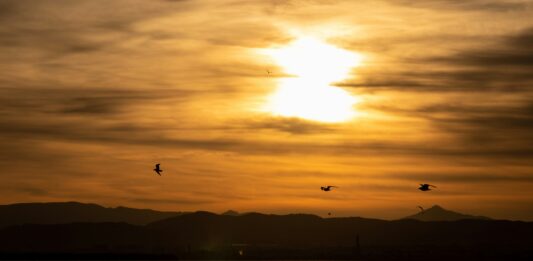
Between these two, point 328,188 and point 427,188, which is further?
point 328,188

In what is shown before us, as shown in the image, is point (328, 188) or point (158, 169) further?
point (328, 188)

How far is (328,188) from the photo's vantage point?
148 meters

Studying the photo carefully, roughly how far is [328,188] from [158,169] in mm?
35924

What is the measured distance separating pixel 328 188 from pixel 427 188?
2491 cm

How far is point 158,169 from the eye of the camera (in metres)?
123

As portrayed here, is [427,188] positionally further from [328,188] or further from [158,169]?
[158,169]

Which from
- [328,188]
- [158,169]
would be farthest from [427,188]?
[158,169]

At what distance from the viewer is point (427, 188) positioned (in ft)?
414

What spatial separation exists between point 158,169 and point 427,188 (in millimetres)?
38152
